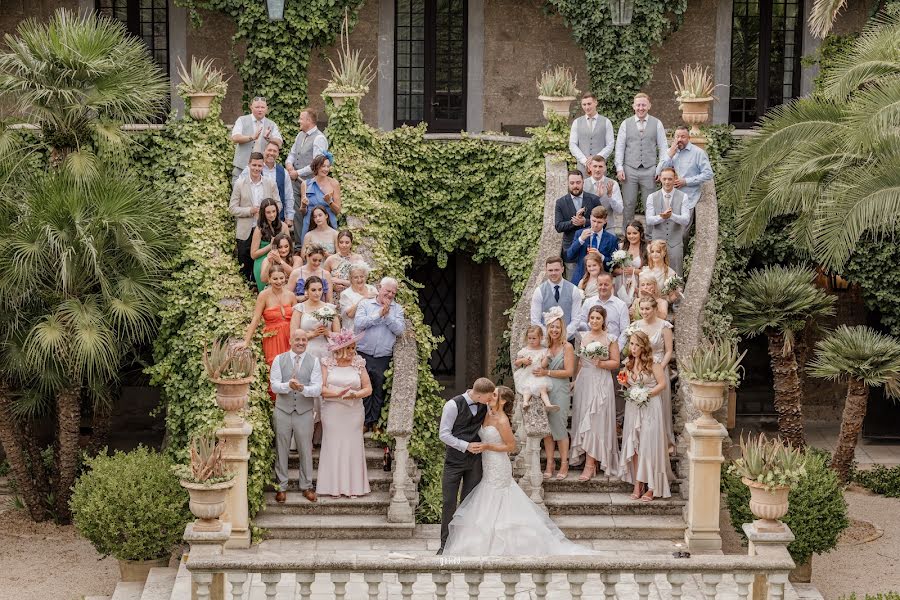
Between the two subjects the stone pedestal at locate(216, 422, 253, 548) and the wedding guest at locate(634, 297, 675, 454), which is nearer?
the stone pedestal at locate(216, 422, 253, 548)

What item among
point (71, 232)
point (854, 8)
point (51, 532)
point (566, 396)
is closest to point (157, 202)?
point (71, 232)

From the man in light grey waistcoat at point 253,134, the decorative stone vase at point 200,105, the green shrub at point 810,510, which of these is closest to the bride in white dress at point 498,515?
the green shrub at point 810,510

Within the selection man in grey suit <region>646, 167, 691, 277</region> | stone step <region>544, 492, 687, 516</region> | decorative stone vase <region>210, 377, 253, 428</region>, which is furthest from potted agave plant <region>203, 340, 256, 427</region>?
man in grey suit <region>646, 167, 691, 277</region>

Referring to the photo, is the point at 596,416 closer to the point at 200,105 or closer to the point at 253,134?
the point at 253,134

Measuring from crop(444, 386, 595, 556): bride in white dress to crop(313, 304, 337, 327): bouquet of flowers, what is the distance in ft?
8.13

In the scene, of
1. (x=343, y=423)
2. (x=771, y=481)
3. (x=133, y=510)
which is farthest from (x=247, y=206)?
(x=771, y=481)

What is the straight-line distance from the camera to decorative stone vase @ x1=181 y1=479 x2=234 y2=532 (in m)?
14.8

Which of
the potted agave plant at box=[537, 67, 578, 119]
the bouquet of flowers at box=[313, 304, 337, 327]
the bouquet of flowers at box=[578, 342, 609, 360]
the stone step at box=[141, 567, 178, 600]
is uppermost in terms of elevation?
the potted agave plant at box=[537, 67, 578, 119]

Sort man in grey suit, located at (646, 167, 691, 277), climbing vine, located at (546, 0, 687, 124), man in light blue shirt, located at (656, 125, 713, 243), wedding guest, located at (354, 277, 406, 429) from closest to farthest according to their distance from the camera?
wedding guest, located at (354, 277, 406, 429)
man in grey suit, located at (646, 167, 691, 277)
man in light blue shirt, located at (656, 125, 713, 243)
climbing vine, located at (546, 0, 687, 124)

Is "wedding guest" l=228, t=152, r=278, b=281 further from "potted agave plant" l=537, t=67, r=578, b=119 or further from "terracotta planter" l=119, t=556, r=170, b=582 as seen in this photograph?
A: "potted agave plant" l=537, t=67, r=578, b=119

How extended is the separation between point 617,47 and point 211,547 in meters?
11.8

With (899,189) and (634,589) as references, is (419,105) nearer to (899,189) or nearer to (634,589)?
(899,189)

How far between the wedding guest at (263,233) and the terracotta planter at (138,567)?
11.0ft

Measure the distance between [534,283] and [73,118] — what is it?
566 cm
